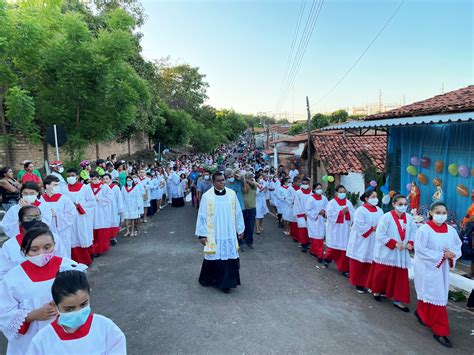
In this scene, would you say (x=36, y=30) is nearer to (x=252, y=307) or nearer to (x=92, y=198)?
(x=92, y=198)

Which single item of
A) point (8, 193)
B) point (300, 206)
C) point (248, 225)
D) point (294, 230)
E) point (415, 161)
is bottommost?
point (294, 230)

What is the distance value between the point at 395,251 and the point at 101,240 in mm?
6305

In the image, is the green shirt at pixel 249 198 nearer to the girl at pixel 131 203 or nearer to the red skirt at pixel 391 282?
the girl at pixel 131 203

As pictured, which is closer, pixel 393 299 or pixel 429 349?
pixel 429 349

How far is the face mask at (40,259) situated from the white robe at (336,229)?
5.56 m

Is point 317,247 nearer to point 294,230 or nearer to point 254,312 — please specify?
point 294,230

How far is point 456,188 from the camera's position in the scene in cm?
823

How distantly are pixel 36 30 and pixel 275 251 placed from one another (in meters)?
9.30

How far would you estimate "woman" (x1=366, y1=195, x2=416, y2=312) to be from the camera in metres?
5.44

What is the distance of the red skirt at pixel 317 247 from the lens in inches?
307

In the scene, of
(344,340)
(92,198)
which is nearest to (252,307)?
(344,340)

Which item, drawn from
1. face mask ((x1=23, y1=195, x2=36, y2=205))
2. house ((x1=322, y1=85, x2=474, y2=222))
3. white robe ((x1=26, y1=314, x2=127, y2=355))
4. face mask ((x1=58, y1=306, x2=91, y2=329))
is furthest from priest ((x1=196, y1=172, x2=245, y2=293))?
house ((x1=322, y1=85, x2=474, y2=222))

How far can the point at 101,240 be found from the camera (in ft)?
26.9

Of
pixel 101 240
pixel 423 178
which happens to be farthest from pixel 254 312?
pixel 423 178
